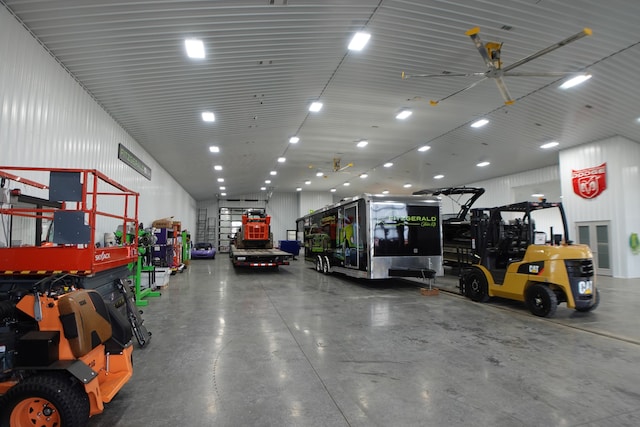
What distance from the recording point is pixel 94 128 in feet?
25.7

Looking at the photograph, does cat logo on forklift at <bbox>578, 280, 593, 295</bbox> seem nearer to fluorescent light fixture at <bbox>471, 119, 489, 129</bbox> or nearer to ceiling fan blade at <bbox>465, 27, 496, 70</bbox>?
ceiling fan blade at <bbox>465, 27, 496, 70</bbox>

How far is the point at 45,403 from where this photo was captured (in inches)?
91.5

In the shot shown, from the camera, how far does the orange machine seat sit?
235 cm

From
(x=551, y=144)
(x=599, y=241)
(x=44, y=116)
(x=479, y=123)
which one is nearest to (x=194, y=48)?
(x=44, y=116)

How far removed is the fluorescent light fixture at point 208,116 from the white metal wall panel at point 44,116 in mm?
2336

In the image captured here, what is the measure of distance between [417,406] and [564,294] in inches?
182

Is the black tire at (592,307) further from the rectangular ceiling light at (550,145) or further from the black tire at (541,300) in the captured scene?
the rectangular ceiling light at (550,145)

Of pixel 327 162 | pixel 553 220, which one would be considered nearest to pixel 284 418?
pixel 327 162

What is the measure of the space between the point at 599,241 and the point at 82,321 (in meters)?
15.5

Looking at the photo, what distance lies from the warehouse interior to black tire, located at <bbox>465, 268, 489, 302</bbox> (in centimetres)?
22

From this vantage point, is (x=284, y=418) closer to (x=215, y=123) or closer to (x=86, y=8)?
(x=86, y=8)

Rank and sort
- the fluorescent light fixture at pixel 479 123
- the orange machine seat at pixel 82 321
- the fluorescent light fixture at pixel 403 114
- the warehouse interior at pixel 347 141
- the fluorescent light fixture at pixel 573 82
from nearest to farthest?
1. the orange machine seat at pixel 82 321
2. the warehouse interior at pixel 347 141
3. the fluorescent light fixture at pixel 573 82
4. the fluorescent light fixture at pixel 403 114
5. the fluorescent light fixture at pixel 479 123

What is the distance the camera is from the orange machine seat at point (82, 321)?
2352 millimetres

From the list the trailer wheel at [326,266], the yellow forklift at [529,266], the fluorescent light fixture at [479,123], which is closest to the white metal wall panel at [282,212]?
the trailer wheel at [326,266]
